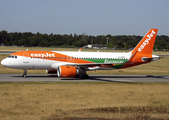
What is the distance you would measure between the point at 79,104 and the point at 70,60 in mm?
17094

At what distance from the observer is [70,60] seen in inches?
1344

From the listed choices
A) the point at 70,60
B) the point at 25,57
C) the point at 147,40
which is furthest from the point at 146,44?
the point at 25,57

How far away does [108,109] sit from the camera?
635 inches

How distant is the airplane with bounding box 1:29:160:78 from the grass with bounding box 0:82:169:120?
867 centimetres

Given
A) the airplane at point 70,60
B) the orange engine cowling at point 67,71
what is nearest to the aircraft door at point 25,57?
the airplane at point 70,60

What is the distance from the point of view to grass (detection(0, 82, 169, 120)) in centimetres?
1455

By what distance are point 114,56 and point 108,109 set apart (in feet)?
68.2

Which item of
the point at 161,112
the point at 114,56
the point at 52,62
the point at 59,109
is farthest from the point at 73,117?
the point at 114,56

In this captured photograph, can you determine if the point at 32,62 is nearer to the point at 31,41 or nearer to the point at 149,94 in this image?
the point at 149,94

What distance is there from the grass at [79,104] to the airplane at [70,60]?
8667mm

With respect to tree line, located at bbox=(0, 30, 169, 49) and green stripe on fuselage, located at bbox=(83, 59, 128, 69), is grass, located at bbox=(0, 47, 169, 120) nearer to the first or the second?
green stripe on fuselage, located at bbox=(83, 59, 128, 69)

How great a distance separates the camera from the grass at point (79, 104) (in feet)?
47.7

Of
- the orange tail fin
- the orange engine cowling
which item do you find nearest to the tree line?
the orange tail fin

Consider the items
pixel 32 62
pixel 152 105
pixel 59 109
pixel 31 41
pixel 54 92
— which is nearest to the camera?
pixel 59 109
